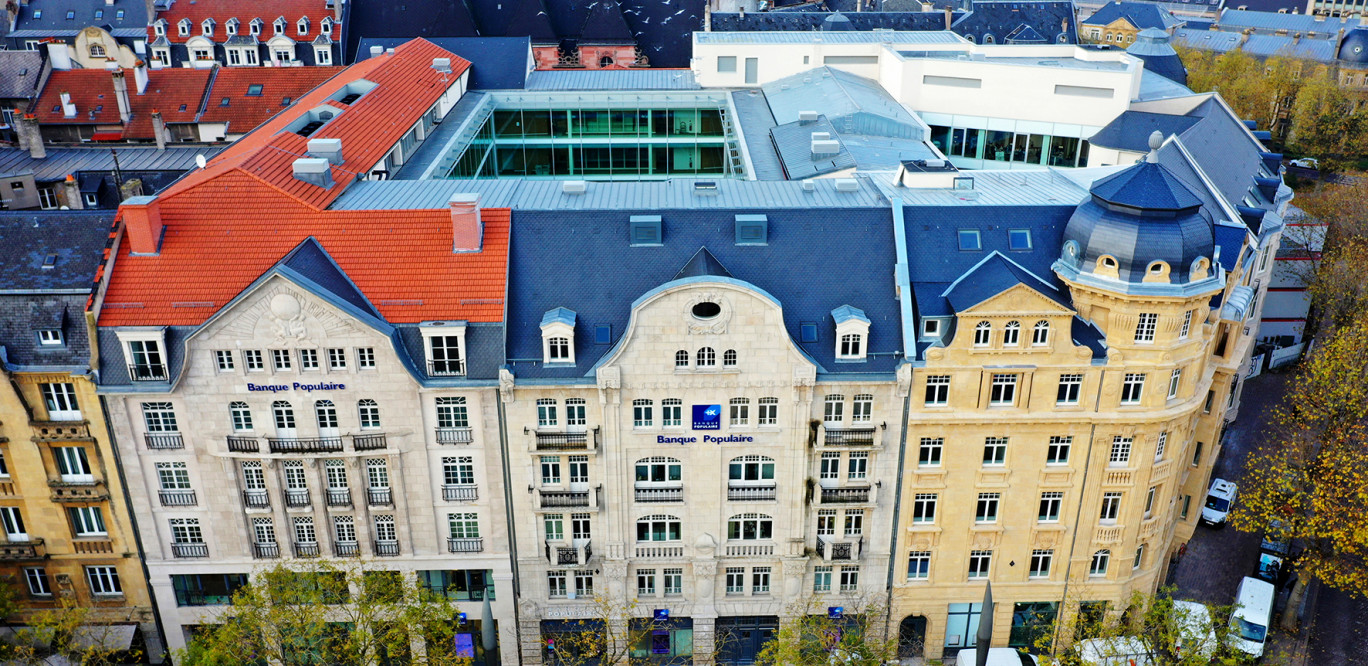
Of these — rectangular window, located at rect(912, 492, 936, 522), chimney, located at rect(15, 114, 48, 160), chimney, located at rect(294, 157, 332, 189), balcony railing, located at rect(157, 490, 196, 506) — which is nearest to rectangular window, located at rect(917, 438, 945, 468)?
rectangular window, located at rect(912, 492, 936, 522)

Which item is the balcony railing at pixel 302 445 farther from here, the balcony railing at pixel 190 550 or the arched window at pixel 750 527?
the arched window at pixel 750 527

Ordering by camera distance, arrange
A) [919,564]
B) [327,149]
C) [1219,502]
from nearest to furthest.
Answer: [919,564] < [327,149] < [1219,502]

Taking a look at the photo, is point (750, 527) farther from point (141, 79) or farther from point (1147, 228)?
point (141, 79)

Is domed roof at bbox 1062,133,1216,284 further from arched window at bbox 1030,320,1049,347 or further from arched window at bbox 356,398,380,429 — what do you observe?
arched window at bbox 356,398,380,429

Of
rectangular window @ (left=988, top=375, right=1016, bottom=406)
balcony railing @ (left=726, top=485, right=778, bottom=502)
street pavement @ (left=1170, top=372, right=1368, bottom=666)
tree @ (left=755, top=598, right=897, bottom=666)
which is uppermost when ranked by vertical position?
rectangular window @ (left=988, top=375, right=1016, bottom=406)

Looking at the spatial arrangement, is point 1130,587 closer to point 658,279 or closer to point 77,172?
point 658,279

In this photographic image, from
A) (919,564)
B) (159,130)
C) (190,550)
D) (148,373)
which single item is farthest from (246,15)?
(919,564)
